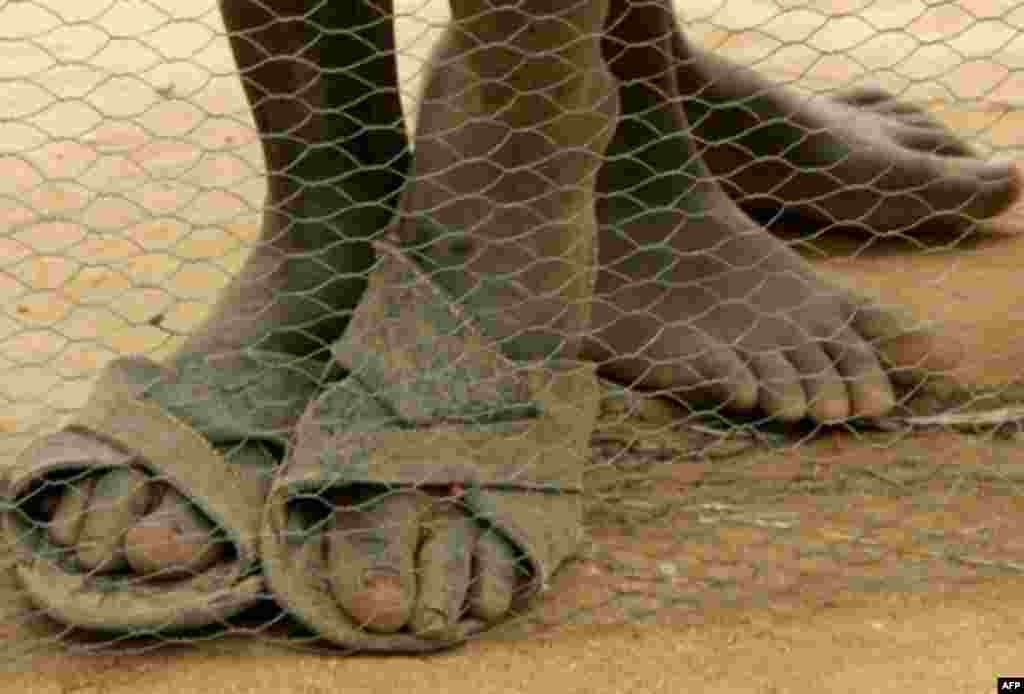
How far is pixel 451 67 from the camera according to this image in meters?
1.42

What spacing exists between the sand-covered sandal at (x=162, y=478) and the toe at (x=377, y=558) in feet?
0.18

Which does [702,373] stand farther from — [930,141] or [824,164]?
[930,141]

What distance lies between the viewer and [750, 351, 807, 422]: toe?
153 centimetres

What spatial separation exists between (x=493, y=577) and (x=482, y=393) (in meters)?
0.14

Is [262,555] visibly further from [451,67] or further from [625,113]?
[625,113]

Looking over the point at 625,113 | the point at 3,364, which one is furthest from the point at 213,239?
the point at 625,113

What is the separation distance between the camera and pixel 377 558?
1270 mm

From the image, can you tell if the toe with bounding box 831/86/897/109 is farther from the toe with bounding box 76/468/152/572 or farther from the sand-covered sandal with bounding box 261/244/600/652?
the toe with bounding box 76/468/152/572

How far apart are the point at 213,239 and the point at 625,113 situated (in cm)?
48

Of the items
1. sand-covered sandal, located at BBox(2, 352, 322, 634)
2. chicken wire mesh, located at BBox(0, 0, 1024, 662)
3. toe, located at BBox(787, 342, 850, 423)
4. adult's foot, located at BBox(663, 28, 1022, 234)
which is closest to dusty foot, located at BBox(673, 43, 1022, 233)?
adult's foot, located at BBox(663, 28, 1022, 234)

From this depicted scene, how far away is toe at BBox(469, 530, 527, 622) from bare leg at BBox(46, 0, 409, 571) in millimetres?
217

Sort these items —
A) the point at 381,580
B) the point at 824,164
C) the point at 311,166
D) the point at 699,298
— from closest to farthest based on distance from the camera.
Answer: the point at 381,580
the point at 311,166
the point at 699,298
the point at 824,164

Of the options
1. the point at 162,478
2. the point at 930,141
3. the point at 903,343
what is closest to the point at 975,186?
the point at 930,141

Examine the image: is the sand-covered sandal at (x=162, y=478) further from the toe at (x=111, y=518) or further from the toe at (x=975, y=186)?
the toe at (x=975, y=186)
